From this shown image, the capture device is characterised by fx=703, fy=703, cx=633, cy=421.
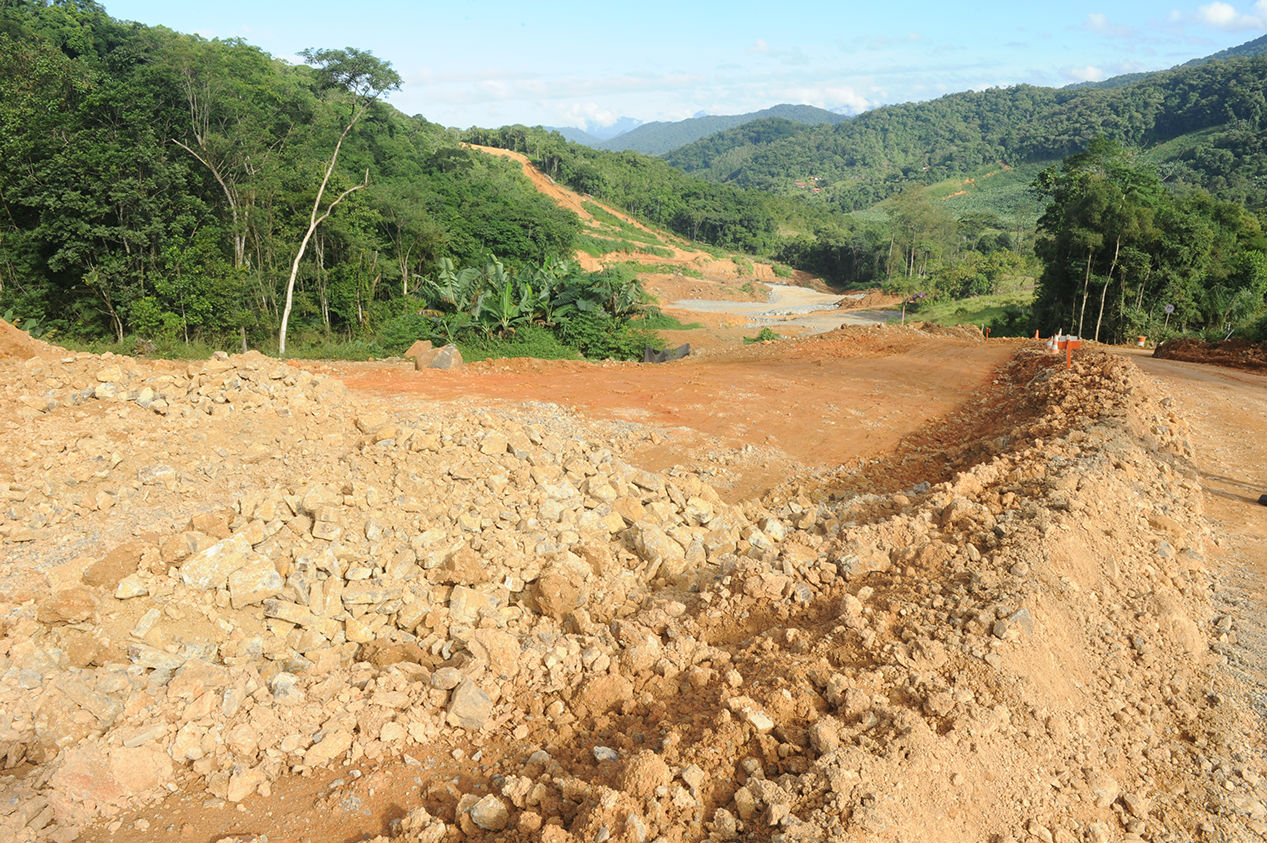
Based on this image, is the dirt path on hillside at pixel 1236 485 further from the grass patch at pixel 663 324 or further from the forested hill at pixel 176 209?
the forested hill at pixel 176 209

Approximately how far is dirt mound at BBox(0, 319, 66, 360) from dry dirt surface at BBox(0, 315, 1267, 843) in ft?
2.26

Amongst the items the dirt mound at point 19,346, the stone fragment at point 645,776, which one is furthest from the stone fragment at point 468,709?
the dirt mound at point 19,346

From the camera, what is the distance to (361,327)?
21.1 meters

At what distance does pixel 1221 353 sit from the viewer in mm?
15984

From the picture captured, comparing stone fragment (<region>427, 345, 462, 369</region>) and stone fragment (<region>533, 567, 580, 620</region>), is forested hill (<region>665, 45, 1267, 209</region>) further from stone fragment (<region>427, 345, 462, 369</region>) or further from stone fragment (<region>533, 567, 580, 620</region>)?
stone fragment (<region>533, 567, 580, 620</region>)

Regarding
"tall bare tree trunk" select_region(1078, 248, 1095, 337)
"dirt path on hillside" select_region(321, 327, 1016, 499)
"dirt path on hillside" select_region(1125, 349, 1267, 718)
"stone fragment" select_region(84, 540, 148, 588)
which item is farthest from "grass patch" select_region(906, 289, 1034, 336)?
"stone fragment" select_region(84, 540, 148, 588)

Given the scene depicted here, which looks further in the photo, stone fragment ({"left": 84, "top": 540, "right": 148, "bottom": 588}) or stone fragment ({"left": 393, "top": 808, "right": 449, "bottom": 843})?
stone fragment ({"left": 84, "top": 540, "right": 148, "bottom": 588})

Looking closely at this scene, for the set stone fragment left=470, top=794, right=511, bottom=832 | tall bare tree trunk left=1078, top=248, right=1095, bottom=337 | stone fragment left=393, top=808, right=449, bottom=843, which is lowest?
stone fragment left=393, top=808, right=449, bottom=843

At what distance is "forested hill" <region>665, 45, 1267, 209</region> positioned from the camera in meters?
59.8

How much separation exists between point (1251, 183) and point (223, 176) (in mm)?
65971

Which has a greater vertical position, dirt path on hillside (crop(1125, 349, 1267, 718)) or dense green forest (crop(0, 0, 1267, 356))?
dense green forest (crop(0, 0, 1267, 356))

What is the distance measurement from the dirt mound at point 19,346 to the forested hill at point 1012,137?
6197 cm

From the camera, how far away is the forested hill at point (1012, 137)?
196 feet

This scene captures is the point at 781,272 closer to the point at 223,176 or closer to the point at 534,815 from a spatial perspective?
the point at 223,176
